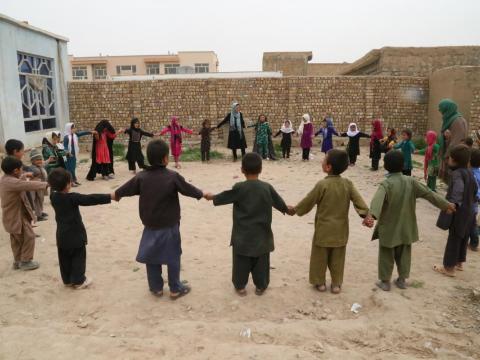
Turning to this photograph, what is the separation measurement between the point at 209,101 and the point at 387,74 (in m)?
7.12

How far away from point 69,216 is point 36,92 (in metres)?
11.2

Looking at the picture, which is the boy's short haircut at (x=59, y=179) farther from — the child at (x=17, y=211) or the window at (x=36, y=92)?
the window at (x=36, y=92)

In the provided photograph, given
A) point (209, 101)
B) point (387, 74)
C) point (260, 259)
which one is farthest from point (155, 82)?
point (260, 259)

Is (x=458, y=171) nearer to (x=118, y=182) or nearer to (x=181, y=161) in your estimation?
(x=118, y=182)

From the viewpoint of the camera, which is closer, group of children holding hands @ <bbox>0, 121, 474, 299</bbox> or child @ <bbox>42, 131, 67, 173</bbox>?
group of children holding hands @ <bbox>0, 121, 474, 299</bbox>

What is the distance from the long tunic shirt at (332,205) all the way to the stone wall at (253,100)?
1168 cm

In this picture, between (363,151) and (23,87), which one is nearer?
(23,87)

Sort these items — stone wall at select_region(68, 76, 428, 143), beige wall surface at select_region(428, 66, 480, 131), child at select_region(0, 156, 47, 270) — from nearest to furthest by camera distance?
child at select_region(0, 156, 47, 270)
beige wall surface at select_region(428, 66, 480, 131)
stone wall at select_region(68, 76, 428, 143)

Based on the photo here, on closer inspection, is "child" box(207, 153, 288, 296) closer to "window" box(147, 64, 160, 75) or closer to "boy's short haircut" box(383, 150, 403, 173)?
"boy's short haircut" box(383, 150, 403, 173)

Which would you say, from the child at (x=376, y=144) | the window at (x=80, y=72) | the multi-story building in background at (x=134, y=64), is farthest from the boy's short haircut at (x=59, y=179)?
the window at (x=80, y=72)

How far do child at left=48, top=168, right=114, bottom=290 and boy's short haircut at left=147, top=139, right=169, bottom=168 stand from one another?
1.65 ft

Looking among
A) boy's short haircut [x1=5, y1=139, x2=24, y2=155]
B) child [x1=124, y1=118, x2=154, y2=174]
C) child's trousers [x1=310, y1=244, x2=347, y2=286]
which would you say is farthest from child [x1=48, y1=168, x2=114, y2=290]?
child [x1=124, y1=118, x2=154, y2=174]

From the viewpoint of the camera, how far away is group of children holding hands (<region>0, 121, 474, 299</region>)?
11.7ft

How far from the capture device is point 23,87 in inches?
491
